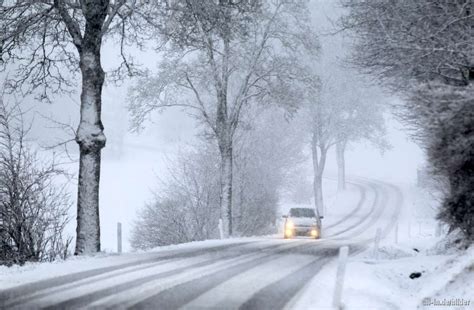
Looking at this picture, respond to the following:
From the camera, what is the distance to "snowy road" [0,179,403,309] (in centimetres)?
711

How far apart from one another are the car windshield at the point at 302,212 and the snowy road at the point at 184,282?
10.4 metres

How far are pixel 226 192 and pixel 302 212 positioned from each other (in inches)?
165

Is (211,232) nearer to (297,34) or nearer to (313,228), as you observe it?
(313,228)

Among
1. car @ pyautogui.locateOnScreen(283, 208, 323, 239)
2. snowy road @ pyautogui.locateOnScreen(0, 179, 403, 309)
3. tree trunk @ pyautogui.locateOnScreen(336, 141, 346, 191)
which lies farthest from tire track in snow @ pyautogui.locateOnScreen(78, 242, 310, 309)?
tree trunk @ pyautogui.locateOnScreen(336, 141, 346, 191)

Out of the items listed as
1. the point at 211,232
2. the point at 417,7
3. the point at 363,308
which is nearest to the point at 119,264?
the point at 363,308

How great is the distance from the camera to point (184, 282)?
8641 mm

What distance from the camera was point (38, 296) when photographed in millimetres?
7320

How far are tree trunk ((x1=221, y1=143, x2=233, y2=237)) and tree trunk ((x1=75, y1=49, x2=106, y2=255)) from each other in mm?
10436

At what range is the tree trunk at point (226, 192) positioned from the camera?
73.8ft

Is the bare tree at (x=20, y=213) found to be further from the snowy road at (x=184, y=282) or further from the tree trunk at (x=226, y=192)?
the tree trunk at (x=226, y=192)

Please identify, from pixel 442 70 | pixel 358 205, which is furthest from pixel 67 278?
pixel 358 205

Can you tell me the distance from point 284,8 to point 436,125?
55.0 ft

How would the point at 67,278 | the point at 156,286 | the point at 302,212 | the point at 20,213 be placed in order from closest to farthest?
the point at 156,286
the point at 67,278
the point at 20,213
the point at 302,212

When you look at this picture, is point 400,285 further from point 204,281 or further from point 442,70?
point 442,70
